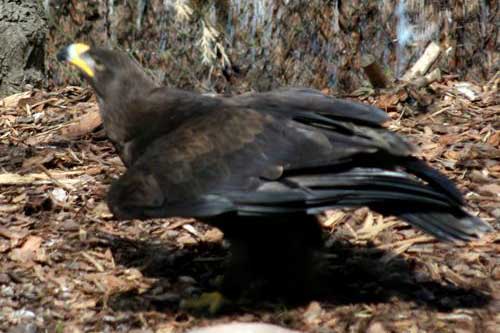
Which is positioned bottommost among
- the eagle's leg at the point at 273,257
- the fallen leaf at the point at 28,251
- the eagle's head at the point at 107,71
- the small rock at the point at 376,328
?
the fallen leaf at the point at 28,251

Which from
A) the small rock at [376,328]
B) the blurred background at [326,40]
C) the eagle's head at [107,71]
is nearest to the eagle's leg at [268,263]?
the small rock at [376,328]

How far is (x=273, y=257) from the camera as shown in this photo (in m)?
4.45

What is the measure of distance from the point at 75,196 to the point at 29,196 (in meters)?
0.26

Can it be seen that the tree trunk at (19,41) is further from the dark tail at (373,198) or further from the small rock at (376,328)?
the small rock at (376,328)

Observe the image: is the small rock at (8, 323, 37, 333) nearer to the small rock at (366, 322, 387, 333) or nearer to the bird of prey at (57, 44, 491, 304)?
the bird of prey at (57, 44, 491, 304)

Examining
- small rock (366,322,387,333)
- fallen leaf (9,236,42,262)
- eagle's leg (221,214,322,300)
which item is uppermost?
eagle's leg (221,214,322,300)

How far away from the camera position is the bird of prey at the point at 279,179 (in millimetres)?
4027

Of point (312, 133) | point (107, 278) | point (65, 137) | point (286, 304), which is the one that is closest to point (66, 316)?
point (107, 278)

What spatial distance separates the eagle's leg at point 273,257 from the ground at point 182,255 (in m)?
0.09

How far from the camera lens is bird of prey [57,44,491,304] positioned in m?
A: 4.03

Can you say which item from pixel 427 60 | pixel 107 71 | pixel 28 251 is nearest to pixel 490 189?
pixel 427 60

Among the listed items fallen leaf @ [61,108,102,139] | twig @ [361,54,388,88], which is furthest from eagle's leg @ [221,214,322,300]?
twig @ [361,54,388,88]

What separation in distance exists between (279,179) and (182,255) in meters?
1.15

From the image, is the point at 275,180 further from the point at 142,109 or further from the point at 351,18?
the point at 351,18
